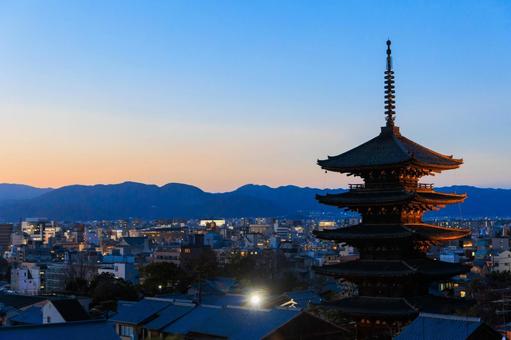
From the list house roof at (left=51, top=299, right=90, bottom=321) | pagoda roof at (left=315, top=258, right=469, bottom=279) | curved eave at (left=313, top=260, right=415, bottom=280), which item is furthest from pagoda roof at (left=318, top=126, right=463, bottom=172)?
house roof at (left=51, top=299, right=90, bottom=321)

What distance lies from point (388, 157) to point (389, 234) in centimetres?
276

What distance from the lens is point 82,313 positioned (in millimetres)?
46344

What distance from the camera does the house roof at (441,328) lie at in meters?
22.0

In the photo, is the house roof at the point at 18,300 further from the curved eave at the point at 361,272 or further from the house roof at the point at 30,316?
the curved eave at the point at 361,272

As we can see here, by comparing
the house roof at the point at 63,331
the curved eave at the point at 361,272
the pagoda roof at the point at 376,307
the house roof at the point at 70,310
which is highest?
the curved eave at the point at 361,272

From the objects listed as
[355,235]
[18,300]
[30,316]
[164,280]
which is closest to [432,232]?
[355,235]

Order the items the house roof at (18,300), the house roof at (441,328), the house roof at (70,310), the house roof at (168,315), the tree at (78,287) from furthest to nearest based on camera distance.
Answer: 1. the tree at (78,287)
2. the house roof at (18,300)
3. the house roof at (70,310)
4. the house roof at (168,315)
5. the house roof at (441,328)

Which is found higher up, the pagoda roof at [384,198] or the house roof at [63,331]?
the pagoda roof at [384,198]

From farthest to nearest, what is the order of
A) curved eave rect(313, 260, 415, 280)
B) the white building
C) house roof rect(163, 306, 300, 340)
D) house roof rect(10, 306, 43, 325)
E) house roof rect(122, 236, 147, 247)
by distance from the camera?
house roof rect(122, 236, 147, 247), the white building, house roof rect(10, 306, 43, 325), house roof rect(163, 306, 300, 340), curved eave rect(313, 260, 415, 280)

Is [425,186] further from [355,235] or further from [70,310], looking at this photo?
[70,310]

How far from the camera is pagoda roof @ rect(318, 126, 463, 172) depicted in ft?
77.7

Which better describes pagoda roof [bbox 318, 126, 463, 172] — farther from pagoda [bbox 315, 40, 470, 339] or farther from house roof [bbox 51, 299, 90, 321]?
house roof [bbox 51, 299, 90, 321]

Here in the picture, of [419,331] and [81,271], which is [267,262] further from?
[419,331]

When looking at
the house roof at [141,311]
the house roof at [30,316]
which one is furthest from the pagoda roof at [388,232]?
the house roof at [30,316]
